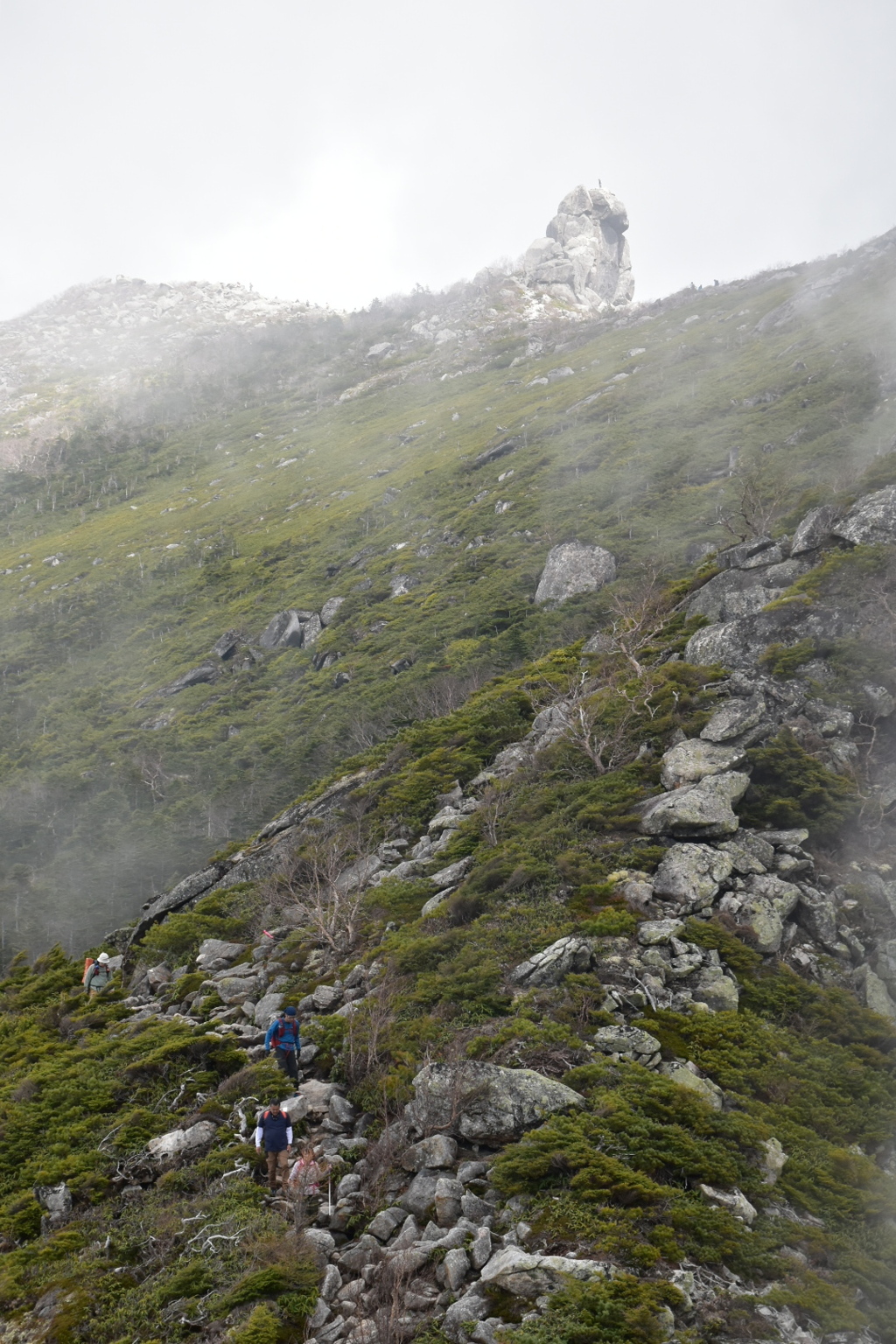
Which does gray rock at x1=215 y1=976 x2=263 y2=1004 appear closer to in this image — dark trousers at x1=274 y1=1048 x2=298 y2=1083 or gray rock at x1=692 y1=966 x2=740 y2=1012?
dark trousers at x1=274 y1=1048 x2=298 y2=1083

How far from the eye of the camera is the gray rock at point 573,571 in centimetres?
3944

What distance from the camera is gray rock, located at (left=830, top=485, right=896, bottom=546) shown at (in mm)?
21641

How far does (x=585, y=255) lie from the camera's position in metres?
140

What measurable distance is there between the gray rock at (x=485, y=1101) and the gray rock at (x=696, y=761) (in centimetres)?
815

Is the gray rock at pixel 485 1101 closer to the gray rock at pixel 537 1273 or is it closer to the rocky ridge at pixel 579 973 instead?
the rocky ridge at pixel 579 973

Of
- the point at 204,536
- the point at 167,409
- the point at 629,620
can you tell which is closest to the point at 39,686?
the point at 204,536

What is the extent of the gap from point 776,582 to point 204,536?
56.2 m

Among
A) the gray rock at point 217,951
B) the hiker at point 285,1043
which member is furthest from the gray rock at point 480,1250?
the gray rock at point 217,951

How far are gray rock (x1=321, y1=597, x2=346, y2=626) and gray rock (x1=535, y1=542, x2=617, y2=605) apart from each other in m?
14.8

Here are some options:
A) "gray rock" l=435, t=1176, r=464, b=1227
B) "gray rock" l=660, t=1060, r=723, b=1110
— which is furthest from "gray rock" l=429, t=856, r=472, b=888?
"gray rock" l=435, t=1176, r=464, b=1227

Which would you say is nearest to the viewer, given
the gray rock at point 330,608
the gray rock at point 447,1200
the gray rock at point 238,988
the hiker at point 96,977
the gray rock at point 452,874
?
the gray rock at point 447,1200

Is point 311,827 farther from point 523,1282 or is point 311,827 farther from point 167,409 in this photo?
point 167,409

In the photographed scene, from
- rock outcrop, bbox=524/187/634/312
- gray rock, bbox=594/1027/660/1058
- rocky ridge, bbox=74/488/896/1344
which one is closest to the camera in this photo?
rocky ridge, bbox=74/488/896/1344

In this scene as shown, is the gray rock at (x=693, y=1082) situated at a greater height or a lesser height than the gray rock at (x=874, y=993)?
greater
